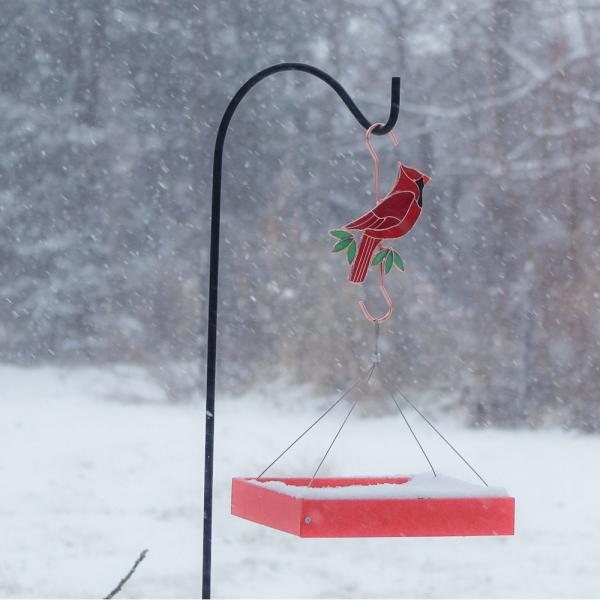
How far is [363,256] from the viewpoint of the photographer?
1762 millimetres

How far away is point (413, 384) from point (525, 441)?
91cm

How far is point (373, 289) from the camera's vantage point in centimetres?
688

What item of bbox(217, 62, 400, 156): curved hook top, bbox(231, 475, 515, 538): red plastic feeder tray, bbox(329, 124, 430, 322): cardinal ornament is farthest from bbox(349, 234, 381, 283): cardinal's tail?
bbox(231, 475, 515, 538): red plastic feeder tray

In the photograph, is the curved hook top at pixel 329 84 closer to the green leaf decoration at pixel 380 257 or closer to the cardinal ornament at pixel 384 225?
the cardinal ornament at pixel 384 225

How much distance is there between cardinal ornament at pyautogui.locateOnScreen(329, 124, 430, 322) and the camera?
1719mm

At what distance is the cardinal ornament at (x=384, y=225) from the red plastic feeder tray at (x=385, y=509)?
0.29m

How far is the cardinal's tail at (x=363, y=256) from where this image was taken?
5.75 ft

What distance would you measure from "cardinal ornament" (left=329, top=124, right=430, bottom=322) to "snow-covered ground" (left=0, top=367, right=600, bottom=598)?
249 cm

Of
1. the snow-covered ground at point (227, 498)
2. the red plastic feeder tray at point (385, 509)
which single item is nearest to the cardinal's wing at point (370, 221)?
the red plastic feeder tray at point (385, 509)

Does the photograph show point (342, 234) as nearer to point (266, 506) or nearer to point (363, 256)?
point (363, 256)

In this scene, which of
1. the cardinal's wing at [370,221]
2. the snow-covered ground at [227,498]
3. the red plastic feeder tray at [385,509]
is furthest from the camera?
the snow-covered ground at [227,498]

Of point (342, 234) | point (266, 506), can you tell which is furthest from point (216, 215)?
point (266, 506)

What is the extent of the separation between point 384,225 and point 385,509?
0.46 meters

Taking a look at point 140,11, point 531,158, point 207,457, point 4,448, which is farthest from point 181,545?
point 140,11
